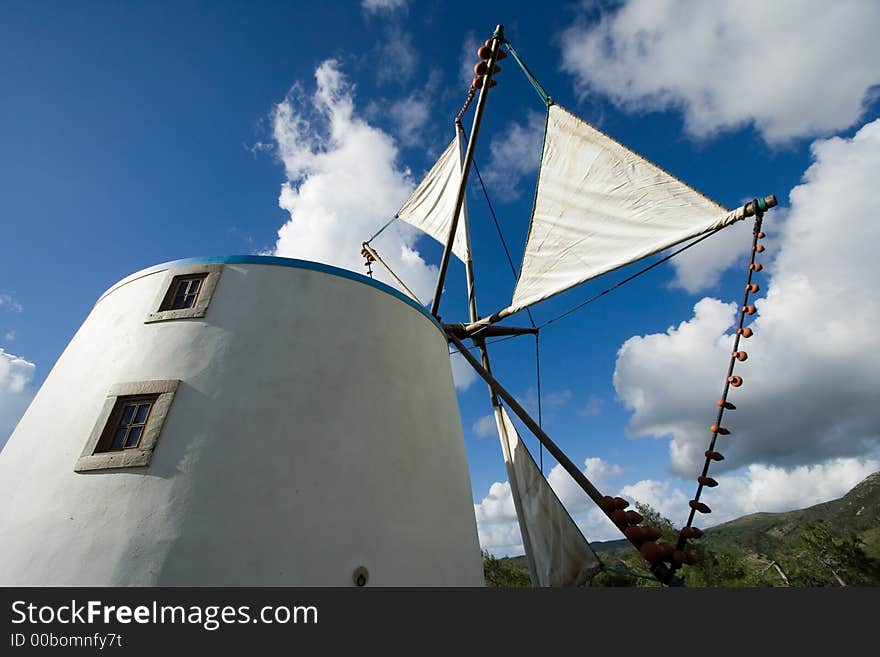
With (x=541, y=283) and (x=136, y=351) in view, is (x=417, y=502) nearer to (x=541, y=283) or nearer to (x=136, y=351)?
(x=136, y=351)

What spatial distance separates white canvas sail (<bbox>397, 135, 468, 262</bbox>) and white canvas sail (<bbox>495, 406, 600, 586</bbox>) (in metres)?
7.00

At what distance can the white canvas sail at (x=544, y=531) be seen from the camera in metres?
7.79

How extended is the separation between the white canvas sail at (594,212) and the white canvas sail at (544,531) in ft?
10.8

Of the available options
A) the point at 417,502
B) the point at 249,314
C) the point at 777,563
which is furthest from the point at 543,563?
the point at 777,563

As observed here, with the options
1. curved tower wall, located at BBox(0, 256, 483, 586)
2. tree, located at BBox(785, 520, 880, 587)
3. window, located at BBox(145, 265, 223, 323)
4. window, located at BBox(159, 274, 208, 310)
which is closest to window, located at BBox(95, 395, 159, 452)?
curved tower wall, located at BBox(0, 256, 483, 586)

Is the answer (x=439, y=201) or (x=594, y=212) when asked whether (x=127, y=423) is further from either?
(x=439, y=201)

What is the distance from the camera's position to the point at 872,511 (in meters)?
99.6

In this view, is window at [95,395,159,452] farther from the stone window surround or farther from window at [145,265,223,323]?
window at [145,265,223,323]

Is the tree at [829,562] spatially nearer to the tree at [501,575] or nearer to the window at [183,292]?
the tree at [501,575]

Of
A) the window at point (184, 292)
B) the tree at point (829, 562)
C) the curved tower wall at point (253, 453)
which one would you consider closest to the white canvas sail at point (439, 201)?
the curved tower wall at point (253, 453)

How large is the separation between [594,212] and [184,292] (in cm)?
724

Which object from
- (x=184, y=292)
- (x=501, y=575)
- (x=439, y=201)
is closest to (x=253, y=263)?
(x=184, y=292)

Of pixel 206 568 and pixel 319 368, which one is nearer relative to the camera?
pixel 206 568

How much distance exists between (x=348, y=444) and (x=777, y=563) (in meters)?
49.4
